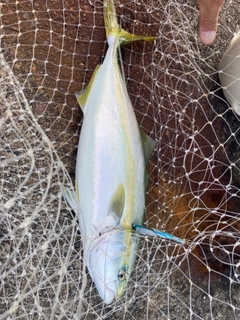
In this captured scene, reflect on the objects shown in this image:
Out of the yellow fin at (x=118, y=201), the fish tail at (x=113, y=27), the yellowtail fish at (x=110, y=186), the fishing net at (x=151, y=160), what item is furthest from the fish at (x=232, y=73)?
the yellow fin at (x=118, y=201)

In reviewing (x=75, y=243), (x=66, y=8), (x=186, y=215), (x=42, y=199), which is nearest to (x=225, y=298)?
(x=186, y=215)

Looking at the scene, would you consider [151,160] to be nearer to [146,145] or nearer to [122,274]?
[146,145]

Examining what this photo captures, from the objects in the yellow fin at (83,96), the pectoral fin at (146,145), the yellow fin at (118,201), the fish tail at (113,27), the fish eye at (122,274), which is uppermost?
the fish tail at (113,27)

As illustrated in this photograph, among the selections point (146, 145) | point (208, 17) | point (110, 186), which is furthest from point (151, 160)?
point (208, 17)

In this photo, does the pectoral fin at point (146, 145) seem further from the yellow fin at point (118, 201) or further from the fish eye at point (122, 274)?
the fish eye at point (122, 274)

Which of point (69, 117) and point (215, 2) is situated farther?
point (69, 117)

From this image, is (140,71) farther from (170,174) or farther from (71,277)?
(71,277)
